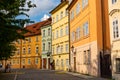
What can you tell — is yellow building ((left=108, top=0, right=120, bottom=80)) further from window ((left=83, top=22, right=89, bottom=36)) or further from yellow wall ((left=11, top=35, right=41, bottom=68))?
yellow wall ((left=11, top=35, right=41, bottom=68))

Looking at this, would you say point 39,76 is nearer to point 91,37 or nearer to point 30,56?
point 91,37

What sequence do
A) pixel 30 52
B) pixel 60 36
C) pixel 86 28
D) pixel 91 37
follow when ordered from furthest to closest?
pixel 30 52, pixel 60 36, pixel 86 28, pixel 91 37

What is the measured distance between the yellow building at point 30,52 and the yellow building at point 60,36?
12393 millimetres

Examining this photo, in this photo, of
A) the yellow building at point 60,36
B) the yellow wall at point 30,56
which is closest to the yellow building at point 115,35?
the yellow building at point 60,36

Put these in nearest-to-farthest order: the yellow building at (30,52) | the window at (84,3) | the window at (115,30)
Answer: the window at (115,30), the window at (84,3), the yellow building at (30,52)

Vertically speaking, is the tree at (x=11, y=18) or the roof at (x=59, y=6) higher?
the roof at (x=59, y=6)

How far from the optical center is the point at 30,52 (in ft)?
275

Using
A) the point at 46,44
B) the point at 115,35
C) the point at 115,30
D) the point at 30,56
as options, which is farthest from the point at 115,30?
the point at 30,56

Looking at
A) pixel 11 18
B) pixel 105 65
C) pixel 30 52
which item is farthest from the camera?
pixel 30 52

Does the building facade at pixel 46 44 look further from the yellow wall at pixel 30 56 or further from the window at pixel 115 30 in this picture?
the window at pixel 115 30

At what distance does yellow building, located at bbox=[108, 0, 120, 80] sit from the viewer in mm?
26906

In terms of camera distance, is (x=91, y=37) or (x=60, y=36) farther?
(x=60, y=36)

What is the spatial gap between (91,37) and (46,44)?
3732cm

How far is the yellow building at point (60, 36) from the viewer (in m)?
57.2
